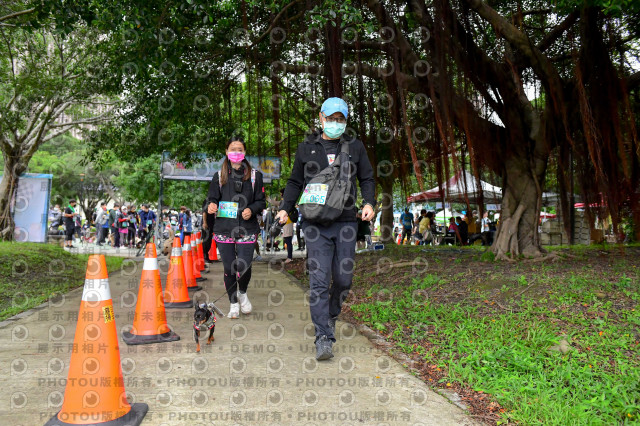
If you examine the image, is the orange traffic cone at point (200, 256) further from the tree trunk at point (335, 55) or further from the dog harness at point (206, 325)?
the dog harness at point (206, 325)

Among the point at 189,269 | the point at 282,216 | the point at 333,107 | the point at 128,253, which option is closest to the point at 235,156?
the point at 282,216

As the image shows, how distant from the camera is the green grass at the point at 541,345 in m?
2.69

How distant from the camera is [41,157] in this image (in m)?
33.6

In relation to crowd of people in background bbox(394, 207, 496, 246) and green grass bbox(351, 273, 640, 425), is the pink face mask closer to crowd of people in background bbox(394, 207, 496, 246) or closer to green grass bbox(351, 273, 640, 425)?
green grass bbox(351, 273, 640, 425)

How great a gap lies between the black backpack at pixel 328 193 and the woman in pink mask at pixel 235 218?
1368mm

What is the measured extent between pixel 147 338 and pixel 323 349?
57.9 inches

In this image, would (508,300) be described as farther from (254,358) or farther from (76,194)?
(76,194)

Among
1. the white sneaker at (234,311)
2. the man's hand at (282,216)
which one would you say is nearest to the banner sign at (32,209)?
the white sneaker at (234,311)

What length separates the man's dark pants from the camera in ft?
11.7

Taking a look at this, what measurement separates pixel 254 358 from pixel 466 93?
4843mm

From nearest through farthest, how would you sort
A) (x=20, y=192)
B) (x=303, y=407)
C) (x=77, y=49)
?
(x=303, y=407) < (x=77, y=49) < (x=20, y=192)

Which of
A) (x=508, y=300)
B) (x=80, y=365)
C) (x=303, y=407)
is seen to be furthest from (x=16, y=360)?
(x=508, y=300)

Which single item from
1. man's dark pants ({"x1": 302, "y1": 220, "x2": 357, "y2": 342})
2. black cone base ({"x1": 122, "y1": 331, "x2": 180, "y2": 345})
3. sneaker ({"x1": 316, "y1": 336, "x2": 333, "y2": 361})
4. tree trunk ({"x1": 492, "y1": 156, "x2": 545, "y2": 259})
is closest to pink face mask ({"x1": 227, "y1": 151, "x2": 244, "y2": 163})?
man's dark pants ({"x1": 302, "y1": 220, "x2": 357, "y2": 342})

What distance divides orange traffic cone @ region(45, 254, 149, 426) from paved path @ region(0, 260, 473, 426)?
0.15 meters
